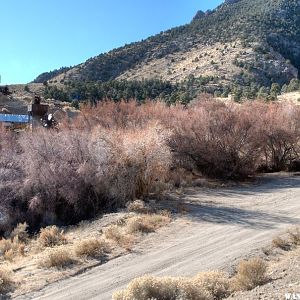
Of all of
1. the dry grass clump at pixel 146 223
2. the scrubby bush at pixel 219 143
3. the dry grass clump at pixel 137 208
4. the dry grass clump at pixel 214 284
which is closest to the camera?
the dry grass clump at pixel 214 284

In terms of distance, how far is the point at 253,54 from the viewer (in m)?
96.1

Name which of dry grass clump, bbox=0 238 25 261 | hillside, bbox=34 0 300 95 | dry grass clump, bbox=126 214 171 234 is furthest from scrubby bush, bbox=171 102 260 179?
hillside, bbox=34 0 300 95

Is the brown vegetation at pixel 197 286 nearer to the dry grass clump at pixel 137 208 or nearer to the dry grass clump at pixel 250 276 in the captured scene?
the dry grass clump at pixel 250 276

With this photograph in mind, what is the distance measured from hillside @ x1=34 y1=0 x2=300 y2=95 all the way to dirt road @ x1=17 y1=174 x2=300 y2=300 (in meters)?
62.2

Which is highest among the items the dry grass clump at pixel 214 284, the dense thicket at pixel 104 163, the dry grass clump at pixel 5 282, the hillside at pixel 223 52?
the hillside at pixel 223 52

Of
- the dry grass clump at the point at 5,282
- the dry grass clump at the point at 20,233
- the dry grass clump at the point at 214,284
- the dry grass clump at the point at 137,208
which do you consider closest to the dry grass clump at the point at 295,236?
the dry grass clump at the point at 214,284

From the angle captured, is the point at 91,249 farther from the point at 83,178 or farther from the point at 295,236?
the point at 83,178

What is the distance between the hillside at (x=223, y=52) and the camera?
94.5m

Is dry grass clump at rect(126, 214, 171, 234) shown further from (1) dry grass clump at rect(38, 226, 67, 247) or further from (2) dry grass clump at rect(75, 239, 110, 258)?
(1) dry grass clump at rect(38, 226, 67, 247)

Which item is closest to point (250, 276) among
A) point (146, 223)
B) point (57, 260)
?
point (57, 260)

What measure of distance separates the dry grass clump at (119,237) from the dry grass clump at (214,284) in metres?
5.50

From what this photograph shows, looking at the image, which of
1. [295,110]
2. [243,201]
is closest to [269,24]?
[295,110]

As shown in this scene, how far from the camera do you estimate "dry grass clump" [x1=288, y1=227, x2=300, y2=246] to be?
17.1 metres

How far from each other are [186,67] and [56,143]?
7768 centimetres
